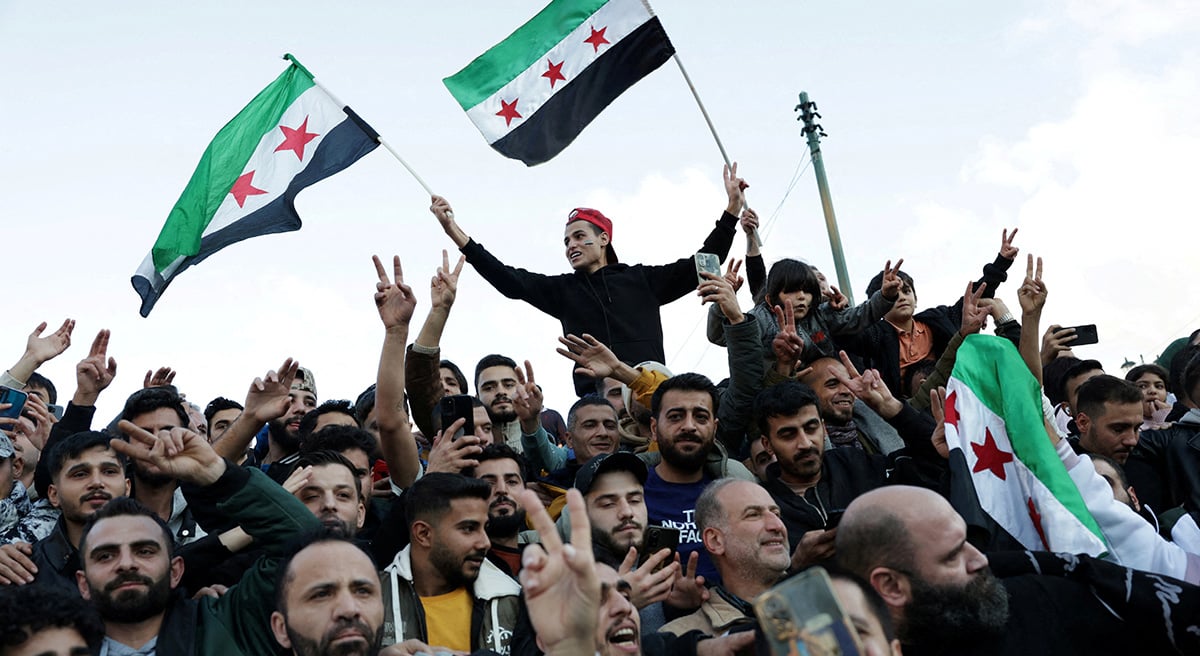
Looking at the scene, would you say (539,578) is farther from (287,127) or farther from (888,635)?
(287,127)

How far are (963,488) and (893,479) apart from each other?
933mm

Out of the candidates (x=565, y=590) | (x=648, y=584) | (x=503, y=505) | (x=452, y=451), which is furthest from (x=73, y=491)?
(x=565, y=590)

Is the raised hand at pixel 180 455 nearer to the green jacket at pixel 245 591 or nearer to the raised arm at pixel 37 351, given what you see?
the green jacket at pixel 245 591

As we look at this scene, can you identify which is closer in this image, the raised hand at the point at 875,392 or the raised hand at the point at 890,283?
the raised hand at the point at 875,392

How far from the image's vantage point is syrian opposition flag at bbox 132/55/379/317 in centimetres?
862

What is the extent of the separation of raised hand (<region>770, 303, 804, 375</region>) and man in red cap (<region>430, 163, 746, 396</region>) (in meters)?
0.96

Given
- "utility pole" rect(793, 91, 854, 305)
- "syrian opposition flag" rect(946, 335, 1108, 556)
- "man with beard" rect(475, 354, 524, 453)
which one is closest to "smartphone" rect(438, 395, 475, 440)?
"man with beard" rect(475, 354, 524, 453)

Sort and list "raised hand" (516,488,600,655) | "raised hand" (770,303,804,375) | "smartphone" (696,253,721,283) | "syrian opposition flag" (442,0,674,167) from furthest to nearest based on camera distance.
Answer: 1. "syrian opposition flag" (442,0,674,167)
2. "smartphone" (696,253,721,283)
3. "raised hand" (770,303,804,375)
4. "raised hand" (516,488,600,655)

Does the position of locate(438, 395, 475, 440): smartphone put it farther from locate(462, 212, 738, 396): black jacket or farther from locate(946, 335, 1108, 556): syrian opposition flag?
locate(946, 335, 1108, 556): syrian opposition flag

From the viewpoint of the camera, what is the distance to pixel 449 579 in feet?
17.5

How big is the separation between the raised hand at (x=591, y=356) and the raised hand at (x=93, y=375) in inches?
115

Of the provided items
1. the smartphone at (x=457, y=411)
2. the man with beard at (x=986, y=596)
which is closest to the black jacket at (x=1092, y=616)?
the man with beard at (x=986, y=596)

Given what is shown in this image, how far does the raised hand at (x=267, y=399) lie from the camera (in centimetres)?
638

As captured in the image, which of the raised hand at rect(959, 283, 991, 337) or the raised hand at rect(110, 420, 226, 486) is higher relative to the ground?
the raised hand at rect(959, 283, 991, 337)
